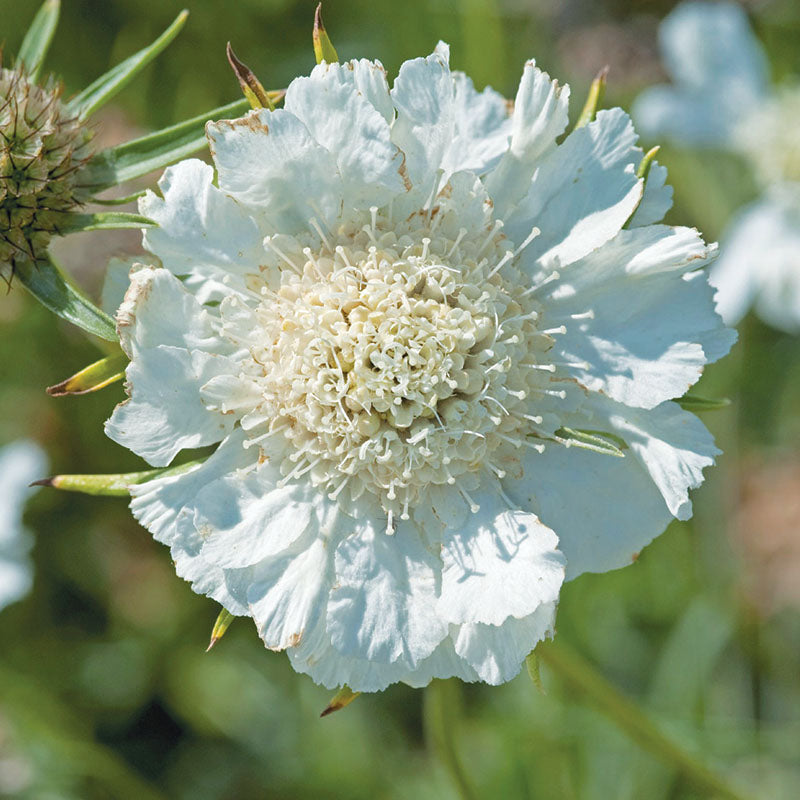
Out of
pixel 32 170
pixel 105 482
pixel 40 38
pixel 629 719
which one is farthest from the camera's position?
pixel 629 719

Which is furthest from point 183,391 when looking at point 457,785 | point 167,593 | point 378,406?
point 167,593

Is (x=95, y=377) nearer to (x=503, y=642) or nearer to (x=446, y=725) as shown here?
(x=503, y=642)

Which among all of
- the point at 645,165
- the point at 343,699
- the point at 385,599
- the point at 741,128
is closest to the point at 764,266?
the point at 741,128

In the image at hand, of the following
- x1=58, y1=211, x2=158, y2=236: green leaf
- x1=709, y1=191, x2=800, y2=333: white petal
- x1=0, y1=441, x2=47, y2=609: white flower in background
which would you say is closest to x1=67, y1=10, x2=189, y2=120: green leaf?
x1=58, y1=211, x2=158, y2=236: green leaf

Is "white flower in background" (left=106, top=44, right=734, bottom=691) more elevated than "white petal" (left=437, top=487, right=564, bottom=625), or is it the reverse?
"white flower in background" (left=106, top=44, right=734, bottom=691)

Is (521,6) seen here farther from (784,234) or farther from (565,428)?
(565,428)

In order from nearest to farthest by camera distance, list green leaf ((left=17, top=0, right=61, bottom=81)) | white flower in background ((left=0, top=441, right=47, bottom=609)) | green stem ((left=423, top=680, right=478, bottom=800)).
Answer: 1. green leaf ((left=17, top=0, right=61, bottom=81))
2. green stem ((left=423, top=680, right=478, bottom=800))
3. white flower in background ((left=0, top=441, right=47, bottom=609))

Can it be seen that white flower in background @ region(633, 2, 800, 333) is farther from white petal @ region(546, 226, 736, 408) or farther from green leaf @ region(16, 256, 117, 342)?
green leaf @ region(16, 256, 117, 342)

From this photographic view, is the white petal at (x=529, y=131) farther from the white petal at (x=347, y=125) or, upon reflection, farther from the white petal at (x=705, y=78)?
the white petal at (x=705, y=78)
